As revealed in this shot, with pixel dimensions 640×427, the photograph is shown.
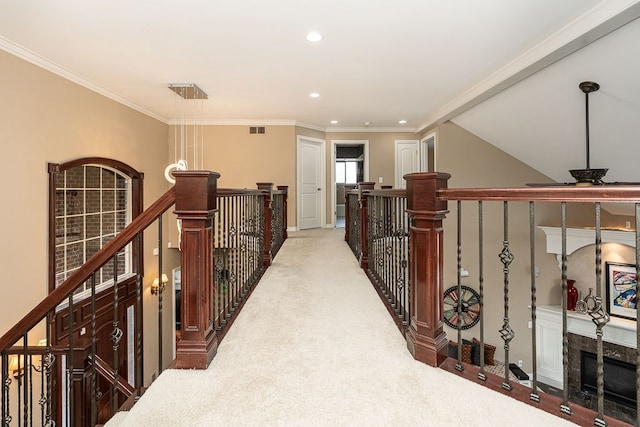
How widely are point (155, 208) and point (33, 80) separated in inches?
140

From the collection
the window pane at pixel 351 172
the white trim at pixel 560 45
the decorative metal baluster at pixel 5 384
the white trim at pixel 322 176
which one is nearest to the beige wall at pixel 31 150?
the decorative metal baluster at pixel 5 384

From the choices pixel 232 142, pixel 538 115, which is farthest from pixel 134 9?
pixel 538 115

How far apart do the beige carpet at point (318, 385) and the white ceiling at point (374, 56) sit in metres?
2.59

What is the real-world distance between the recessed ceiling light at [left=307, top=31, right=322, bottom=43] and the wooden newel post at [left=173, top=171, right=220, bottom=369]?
2205mm

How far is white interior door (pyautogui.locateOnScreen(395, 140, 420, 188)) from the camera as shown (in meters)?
7.96

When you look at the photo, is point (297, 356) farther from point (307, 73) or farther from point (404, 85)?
point (404, 85)

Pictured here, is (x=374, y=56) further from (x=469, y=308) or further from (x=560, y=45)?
(x=469, y=308)

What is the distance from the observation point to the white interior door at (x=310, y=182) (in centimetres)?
738

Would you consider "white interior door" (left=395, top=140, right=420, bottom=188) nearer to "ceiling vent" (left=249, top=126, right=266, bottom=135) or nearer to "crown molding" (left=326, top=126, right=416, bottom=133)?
"crown molding" (left=326, top=126, right=416, bottom=133)

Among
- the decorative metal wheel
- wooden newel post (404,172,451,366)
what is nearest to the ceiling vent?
the decorative metal wheel

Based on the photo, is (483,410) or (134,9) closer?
(483,410)

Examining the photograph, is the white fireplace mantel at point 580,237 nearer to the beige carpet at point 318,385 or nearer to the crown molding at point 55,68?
the beige carpet at point 318,385

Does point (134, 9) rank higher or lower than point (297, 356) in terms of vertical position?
higher

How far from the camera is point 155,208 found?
66.2 inches
